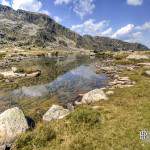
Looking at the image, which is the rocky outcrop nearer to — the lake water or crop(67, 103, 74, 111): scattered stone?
crop(67, 103, 74, 111): scattered stone

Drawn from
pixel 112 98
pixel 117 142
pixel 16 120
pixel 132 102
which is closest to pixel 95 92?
pixel 112 98

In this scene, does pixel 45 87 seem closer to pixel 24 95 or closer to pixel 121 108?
pixel 24 95

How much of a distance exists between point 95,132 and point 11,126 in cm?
608

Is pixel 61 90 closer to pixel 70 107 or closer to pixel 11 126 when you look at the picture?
pixel 70 107

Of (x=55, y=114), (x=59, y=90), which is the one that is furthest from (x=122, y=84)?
(x=55, y=114)

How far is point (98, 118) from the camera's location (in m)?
22.3

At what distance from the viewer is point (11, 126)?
20500 millimetres

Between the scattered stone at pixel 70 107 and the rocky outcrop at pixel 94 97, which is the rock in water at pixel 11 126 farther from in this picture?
the rocky outcrop at pixel 94 97

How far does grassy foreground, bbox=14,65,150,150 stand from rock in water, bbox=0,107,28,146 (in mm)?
932

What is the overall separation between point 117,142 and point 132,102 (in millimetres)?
11521

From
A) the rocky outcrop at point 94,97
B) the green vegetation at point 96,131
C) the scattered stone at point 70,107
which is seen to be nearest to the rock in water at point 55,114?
the green vegetation at point 96,131

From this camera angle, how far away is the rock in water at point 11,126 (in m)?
19.8

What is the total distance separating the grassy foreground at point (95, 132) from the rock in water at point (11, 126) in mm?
932
